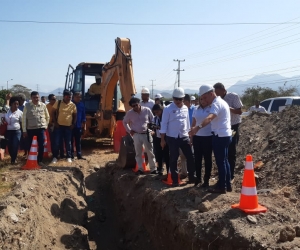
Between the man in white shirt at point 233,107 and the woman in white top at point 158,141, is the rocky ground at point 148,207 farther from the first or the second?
the man in white shirt at point 233,107

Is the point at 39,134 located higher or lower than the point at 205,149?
higher

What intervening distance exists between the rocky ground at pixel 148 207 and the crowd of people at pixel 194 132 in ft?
1.46

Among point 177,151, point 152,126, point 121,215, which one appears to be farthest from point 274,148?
point 121,215

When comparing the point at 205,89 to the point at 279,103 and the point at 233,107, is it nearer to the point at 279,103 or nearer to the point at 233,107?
the point at 233,107

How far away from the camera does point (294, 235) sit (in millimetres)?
4738

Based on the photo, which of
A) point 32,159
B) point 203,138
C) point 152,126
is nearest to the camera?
point 203,138

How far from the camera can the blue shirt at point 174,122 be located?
7352mm

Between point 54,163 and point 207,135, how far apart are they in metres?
5.49

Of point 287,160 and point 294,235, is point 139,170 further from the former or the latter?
point 294,235

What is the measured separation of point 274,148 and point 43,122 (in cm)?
571

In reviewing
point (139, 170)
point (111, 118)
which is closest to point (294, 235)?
point (139, 170)

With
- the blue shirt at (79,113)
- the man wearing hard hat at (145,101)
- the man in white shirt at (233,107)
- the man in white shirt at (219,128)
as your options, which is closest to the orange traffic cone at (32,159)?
the blue shirt at (79,113)

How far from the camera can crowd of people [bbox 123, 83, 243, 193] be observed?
20.8 feet

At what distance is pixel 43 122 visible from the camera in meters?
10.5
